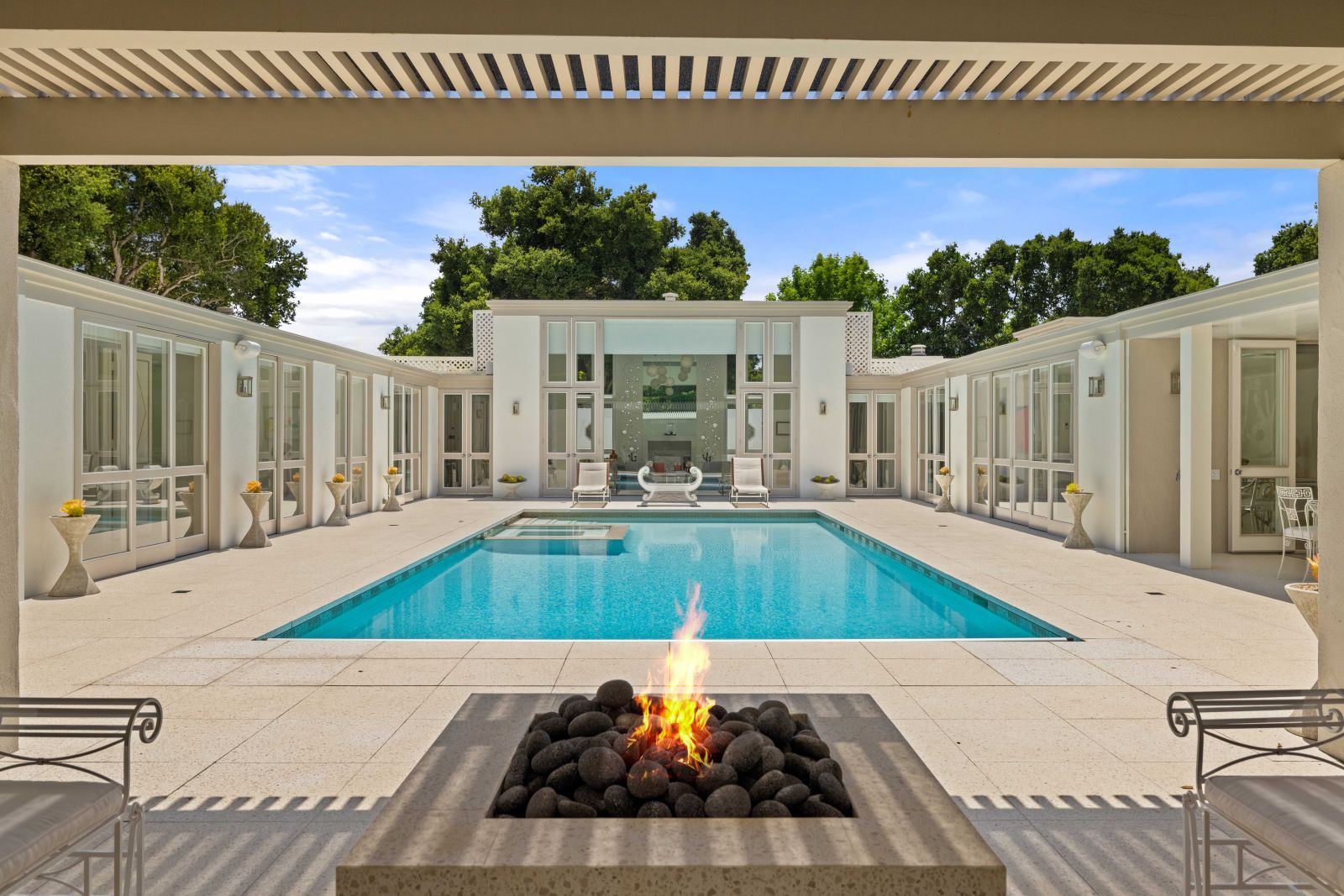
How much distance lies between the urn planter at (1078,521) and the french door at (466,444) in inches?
454

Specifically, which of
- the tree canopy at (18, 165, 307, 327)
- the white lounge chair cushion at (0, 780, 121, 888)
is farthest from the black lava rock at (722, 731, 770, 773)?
the tree canopy at (18, 165, 307, 327)

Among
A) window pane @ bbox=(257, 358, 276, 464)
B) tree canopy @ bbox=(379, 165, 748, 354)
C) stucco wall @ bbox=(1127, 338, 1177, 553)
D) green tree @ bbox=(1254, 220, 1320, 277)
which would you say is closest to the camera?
stucco wall @ bbox=(1127, 338, 1177, 553)

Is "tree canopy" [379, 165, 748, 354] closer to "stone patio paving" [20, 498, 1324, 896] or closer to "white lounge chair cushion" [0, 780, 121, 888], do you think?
"stone patio paving" [20, 498, 1324, 896]

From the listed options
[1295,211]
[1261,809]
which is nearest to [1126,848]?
[1261,809]

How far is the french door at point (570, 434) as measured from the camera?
16141 mm

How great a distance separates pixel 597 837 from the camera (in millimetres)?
1898

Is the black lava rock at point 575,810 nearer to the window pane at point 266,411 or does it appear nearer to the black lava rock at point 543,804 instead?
the black lava rock at point 543,804

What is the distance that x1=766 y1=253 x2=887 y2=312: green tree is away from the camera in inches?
1485

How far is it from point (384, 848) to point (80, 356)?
727cm

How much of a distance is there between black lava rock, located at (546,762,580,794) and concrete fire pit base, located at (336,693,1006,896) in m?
0.16

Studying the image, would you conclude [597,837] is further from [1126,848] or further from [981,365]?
[981,365]

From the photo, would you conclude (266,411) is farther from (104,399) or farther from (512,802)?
(512,802)

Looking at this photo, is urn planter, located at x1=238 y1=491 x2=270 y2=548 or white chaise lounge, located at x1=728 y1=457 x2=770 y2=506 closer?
urn planter, located at x1=238 y1=491 x2=270 y2=548

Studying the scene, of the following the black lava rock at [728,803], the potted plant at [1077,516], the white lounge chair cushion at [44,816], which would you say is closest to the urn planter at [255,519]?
the white lounge chair cushion at [44,816]
